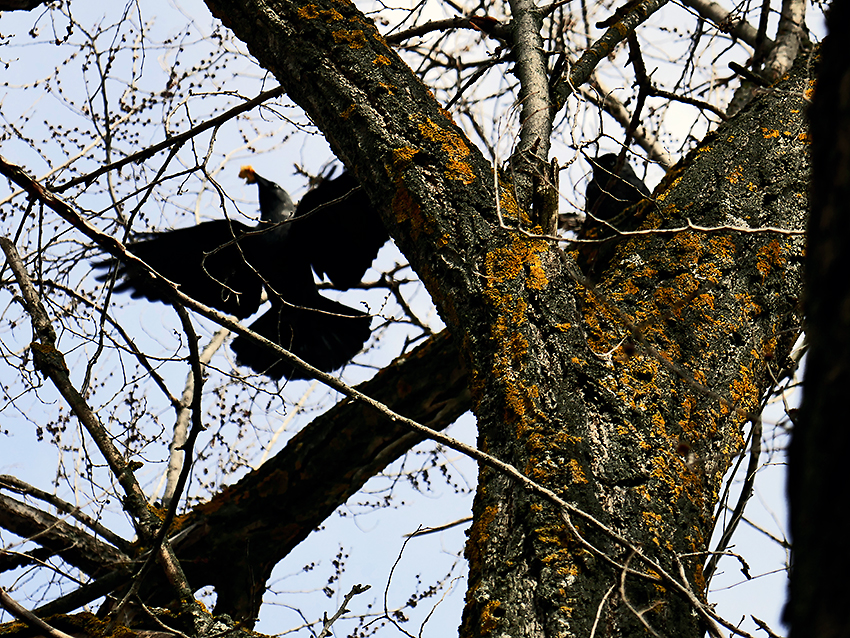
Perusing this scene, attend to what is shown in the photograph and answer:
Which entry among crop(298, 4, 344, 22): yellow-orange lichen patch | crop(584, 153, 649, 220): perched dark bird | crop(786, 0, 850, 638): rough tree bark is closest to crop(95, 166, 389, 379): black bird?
crop(584, 153, 649, 220): perched dark bird

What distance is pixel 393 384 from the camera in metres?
2.48

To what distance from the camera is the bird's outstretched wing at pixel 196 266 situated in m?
3.65

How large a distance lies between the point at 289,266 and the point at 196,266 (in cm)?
50

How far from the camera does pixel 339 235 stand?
3.89m

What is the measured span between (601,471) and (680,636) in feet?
0.91

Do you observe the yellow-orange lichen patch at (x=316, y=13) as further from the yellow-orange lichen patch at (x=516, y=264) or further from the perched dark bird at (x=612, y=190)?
the perched dark bird at (x=612, y=190)

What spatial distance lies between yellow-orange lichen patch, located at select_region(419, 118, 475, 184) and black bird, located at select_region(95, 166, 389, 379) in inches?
73.1

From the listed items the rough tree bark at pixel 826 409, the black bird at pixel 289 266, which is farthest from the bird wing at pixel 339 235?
the rough tree bark at pixel 826 409

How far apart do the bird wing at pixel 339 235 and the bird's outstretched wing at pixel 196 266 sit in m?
0.31

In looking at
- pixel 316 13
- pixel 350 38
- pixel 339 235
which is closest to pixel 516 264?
pixel 350 38

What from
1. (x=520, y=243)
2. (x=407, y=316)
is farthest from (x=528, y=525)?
(x=407, y=316)

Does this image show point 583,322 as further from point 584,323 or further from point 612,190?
point 612,190

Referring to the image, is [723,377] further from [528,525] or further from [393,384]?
[393,384]

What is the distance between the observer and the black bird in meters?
3.68
